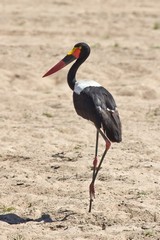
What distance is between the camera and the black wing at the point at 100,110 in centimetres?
725

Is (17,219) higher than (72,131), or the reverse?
(17,219)

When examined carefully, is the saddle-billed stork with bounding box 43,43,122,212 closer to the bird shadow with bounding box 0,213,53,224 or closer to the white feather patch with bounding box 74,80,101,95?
the white feather patch with bounding box 74,80,101,95

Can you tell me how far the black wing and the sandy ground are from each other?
2.48 ft

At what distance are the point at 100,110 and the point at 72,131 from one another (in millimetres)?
2696

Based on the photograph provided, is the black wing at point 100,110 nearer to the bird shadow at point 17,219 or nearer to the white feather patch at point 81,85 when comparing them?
the white feather patch at point 81,85

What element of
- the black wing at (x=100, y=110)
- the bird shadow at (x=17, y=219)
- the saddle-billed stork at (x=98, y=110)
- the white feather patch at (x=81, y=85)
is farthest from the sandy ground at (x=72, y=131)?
the white feather patch at (x=81, y=85)

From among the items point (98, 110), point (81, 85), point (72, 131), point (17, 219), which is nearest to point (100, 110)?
point (98, 110)

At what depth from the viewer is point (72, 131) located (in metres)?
10.0

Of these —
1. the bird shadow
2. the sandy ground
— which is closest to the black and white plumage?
the sandy ground

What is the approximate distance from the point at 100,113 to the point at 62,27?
9.54 m

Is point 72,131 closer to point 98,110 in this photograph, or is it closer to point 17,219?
point 98,110

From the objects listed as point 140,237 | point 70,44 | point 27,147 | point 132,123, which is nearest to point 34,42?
point 70,44

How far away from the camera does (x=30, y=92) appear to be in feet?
39.7

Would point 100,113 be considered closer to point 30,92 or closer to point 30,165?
point 30,165
